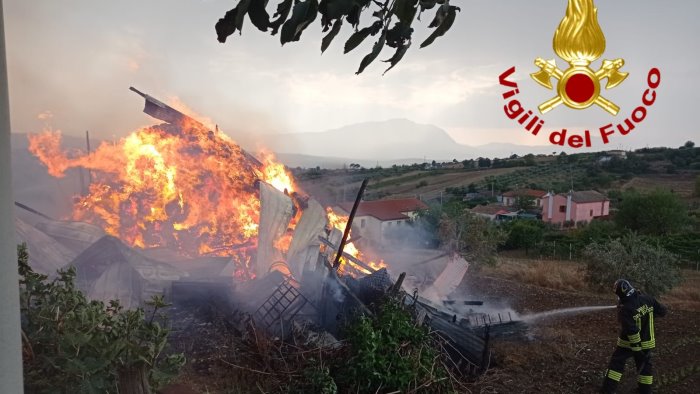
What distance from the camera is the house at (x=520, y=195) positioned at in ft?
193

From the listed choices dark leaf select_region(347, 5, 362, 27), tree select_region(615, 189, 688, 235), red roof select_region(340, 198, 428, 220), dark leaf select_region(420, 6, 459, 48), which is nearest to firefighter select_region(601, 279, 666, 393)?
dark leaf select_region(420, 6, 459, 48)

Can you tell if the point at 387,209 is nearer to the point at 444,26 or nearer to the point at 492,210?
the point at 492,210

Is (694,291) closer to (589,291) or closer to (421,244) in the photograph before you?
(589,291)

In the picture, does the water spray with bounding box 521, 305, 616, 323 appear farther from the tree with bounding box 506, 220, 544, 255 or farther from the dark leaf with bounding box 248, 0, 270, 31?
the tree with bounding box 506, 220, 544, 255

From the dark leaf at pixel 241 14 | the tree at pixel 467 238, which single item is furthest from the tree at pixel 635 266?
the dark leaf at pixel 241 14

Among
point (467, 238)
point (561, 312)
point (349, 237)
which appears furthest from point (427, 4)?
point (467, 238)

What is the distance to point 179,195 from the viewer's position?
1458 centimetres

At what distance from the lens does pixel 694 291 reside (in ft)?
50.8

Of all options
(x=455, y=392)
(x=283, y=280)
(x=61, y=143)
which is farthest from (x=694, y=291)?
(x=61, y=143)

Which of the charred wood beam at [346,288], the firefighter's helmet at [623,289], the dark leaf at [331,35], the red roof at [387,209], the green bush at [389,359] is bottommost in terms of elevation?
the red roof at [387,209]

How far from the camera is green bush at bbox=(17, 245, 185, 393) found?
311 centimetres

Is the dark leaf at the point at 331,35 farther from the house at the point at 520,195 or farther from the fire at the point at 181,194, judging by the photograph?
the house at the point at 520,195

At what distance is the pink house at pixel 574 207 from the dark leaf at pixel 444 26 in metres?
51.6

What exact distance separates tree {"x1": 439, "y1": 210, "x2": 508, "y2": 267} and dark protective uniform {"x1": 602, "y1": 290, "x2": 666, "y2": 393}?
847 centimetres
